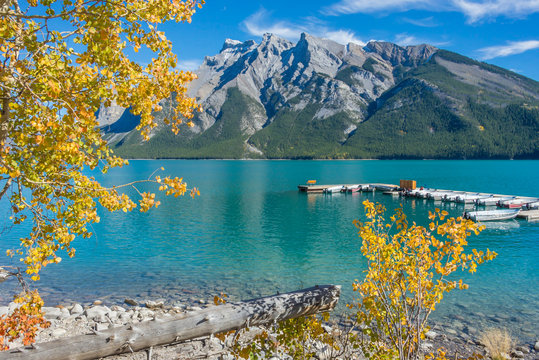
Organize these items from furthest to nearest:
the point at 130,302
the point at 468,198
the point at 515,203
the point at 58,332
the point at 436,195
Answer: the point at 436,195
the point at 468,198
the point at 515,203
the point at 130,302
the point at 58,332

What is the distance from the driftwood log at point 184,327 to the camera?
5965 millimetres

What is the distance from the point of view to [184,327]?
688 cm

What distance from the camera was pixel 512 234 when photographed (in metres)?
37.7

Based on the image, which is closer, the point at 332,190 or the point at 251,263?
the point at 251,263

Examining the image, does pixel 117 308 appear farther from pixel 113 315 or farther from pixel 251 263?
pixel 251 263

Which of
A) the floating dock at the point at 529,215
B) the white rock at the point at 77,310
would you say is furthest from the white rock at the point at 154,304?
the floating dock at the point at 529,215

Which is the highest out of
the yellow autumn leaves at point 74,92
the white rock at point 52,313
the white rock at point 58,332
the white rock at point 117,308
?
the yellow autumn leaves at point 74,92

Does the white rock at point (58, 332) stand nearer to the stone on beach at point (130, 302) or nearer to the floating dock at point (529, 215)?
the stone on beach at point (130, 302)

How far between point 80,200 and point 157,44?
3.19 metres

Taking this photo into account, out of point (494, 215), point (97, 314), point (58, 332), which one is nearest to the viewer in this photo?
point (58, 332)

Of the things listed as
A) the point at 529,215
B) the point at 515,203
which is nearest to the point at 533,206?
the point at 515,203

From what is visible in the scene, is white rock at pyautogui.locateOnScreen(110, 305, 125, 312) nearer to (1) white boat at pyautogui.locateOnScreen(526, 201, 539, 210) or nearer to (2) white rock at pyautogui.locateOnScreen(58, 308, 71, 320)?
(2) white rock at pyautogui.locateOnScreen(58, 308, 71, 320)

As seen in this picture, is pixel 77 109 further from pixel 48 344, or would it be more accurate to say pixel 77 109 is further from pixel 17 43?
pixel 48 344

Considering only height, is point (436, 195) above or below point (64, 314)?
above
